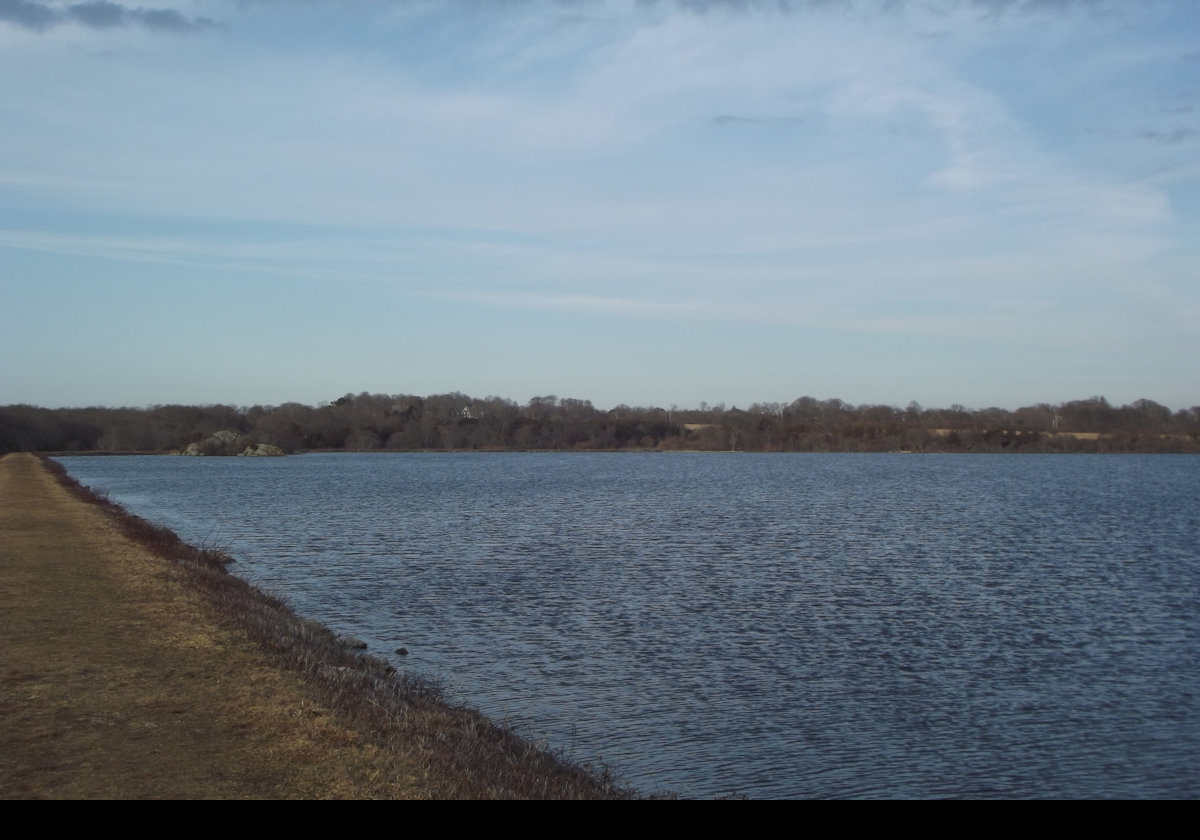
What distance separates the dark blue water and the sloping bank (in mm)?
1876

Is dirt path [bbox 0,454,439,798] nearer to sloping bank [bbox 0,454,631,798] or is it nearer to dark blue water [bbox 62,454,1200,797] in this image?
sloping bank [bbox 0,454,631,798]

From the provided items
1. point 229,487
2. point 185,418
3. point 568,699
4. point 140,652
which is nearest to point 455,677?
point 568,699

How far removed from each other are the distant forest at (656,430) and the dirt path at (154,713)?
15054 centimetres

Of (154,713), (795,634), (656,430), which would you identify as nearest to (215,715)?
(154,713)

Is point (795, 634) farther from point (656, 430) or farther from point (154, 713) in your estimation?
point (656, 430)

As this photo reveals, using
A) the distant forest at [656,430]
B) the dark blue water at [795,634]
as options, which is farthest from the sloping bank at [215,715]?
the distant forest at [656,430]

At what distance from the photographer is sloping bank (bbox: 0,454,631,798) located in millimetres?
8273

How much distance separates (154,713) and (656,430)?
177m

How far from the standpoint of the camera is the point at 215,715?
1012 centimetres

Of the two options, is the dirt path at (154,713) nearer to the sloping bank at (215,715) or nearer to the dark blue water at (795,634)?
the sloping bank at (215,715)
